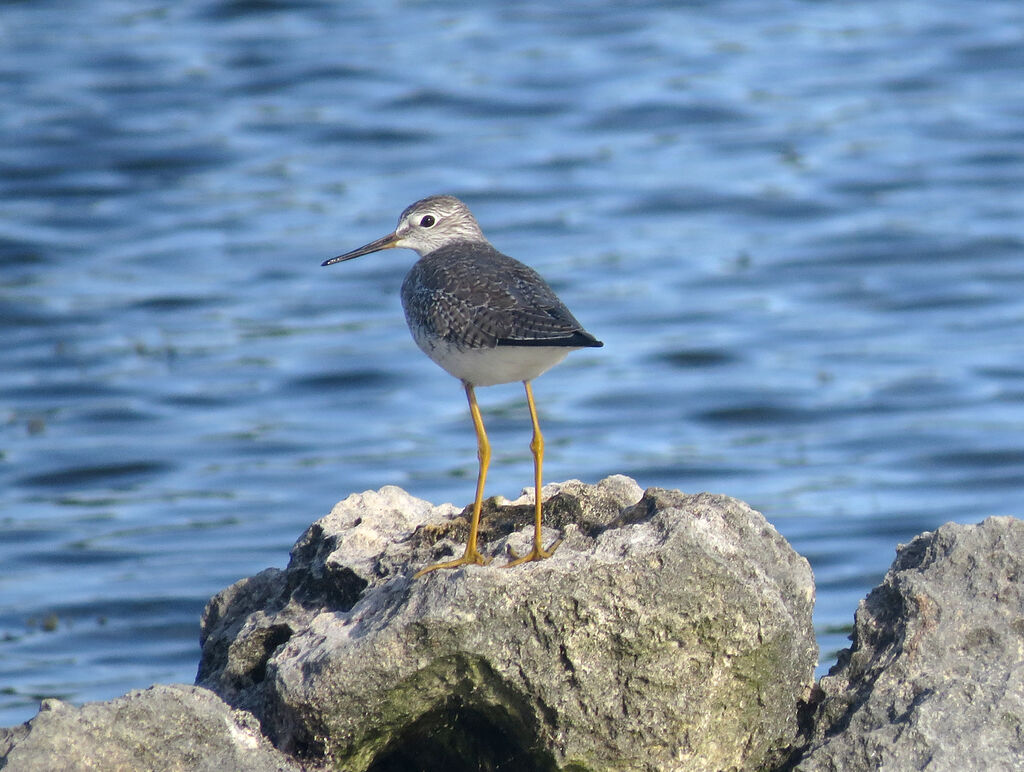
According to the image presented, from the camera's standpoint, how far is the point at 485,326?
6180mm

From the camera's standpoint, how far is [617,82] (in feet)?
73.0

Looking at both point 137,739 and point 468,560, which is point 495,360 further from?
point 137,739

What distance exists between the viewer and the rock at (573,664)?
15.9 feet

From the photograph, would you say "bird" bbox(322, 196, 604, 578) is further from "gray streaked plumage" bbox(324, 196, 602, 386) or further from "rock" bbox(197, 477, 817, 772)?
"rock" bbox(197, 477, 817, 772)

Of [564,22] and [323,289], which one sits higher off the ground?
[564,22]

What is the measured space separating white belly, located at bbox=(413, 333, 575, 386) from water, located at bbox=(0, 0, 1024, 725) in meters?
3.86

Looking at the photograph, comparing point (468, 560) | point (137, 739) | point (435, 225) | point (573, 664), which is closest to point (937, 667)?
point (573, 664)

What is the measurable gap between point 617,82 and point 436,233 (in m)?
15.0

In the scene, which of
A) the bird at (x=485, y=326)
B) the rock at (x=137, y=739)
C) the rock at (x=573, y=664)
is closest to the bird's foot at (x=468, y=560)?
the bird at (x=485, y=326)

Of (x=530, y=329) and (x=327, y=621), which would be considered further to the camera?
(x=530, y=329)

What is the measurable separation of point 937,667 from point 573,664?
47.5 inches

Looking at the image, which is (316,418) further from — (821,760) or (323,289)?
(821,760)

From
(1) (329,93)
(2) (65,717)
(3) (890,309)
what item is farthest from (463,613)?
(1) (329,93)

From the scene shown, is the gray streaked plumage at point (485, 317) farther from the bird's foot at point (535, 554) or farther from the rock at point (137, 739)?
the rock at point (137, 739)
